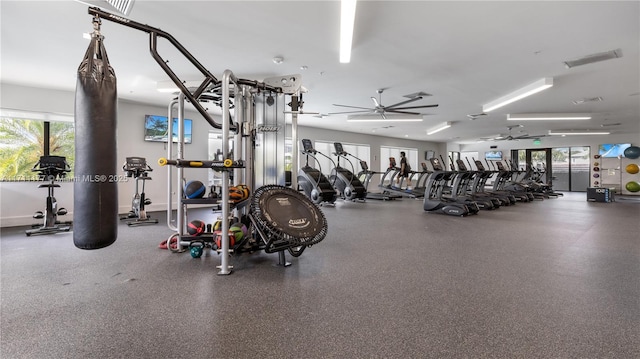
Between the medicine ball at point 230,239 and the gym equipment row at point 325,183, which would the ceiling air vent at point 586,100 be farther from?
the medicine ball at point 230,239

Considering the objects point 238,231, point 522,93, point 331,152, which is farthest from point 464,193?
point 238,231

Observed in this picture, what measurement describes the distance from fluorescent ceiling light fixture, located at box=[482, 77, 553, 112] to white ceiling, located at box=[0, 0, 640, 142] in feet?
0.40

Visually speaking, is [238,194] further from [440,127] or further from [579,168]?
[579,168]

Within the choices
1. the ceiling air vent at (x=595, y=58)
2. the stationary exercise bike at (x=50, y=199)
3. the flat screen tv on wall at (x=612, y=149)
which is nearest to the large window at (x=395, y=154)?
the flat screen tv on wall at (x=612, y=149)

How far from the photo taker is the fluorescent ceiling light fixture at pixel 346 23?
2.75 m

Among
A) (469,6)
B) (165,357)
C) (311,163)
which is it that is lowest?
(165,357)

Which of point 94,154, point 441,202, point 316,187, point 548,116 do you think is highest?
point 548,116

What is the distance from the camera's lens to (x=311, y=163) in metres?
11.4

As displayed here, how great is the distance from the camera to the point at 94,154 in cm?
103

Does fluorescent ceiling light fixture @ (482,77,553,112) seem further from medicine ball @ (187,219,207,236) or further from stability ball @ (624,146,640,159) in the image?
stability ball @ (624,146,640,159)

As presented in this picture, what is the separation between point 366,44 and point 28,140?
7.05 m

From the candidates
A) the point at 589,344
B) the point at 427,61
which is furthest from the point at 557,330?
the point at 427,61

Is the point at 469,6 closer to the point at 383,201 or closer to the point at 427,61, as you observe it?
the point at 427,61

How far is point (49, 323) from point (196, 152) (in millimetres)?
6471
